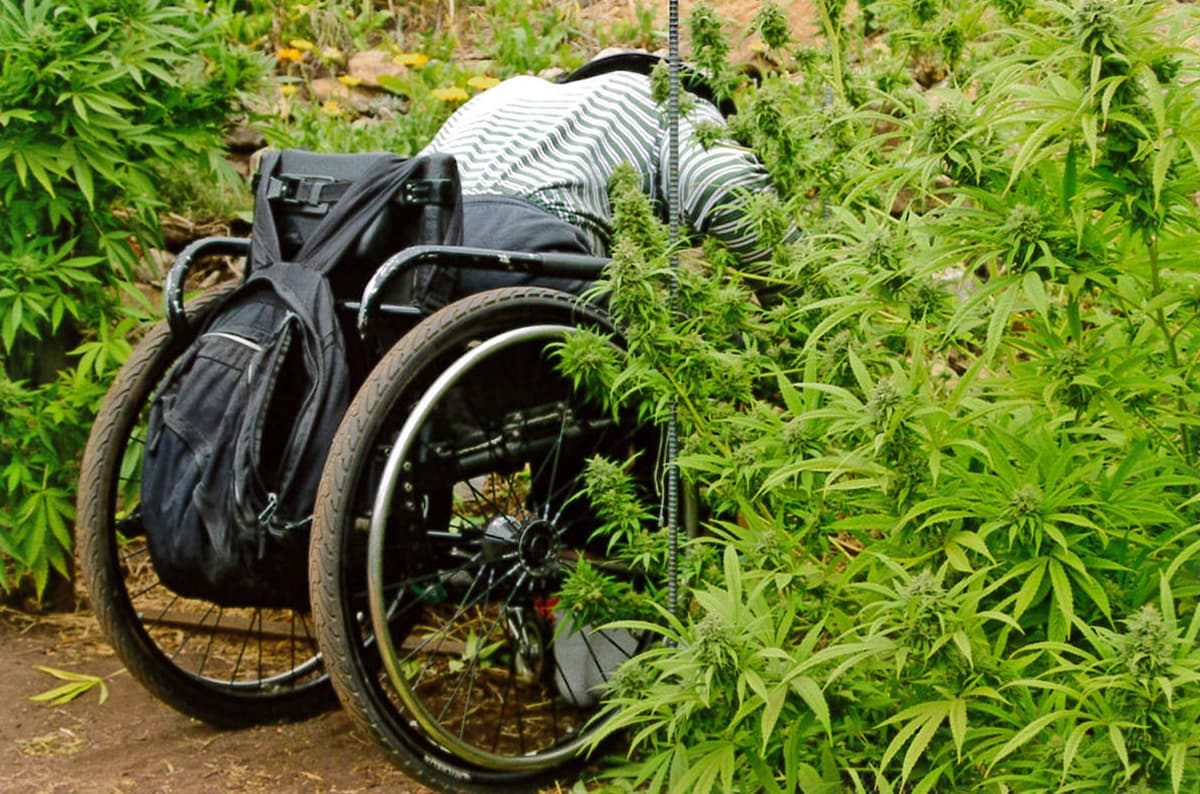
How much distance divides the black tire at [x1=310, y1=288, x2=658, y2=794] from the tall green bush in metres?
0.97

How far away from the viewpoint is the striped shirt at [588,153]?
2.70 meters

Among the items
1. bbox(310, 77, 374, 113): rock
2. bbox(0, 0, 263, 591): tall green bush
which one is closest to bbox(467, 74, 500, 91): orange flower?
bbox(310, 77, 374, 113): rock

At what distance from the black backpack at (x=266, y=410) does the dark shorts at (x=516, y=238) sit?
0.42 feet

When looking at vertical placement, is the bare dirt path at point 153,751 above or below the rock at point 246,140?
below

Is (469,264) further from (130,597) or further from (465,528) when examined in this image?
(130,597)

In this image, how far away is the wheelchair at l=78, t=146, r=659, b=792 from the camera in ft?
7.09

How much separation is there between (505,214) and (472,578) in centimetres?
74

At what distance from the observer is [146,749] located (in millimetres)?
2590

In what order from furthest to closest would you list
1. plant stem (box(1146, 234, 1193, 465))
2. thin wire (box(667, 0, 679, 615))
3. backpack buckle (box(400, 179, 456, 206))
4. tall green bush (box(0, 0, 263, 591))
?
1. tall green bush (box(0, 0, 263, 591))
2. backpack buckle (box(400, 179, 456, 206))
3. thin wire (box(667, 0, 679, 615))
4. plant stem (box(1146, 234, 1193, 465))

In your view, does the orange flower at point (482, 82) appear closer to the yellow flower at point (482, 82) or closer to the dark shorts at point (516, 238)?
the yellow flower at point (482, 82)

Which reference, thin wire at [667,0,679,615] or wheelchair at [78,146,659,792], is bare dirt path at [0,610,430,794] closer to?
wheelchair at [78,146,659,792]

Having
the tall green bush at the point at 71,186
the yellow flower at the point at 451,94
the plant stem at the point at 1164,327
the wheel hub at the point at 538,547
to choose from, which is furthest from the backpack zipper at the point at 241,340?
the yellow flower at the point at 451,94

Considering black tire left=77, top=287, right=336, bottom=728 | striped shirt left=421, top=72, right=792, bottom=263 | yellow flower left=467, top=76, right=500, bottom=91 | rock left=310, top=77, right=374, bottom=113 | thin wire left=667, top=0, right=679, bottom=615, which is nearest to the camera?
thin wire left=667, top=0, right=679, bottom=615

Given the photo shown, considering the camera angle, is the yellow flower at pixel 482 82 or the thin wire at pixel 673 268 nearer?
the thin wire at pixel 673 268
